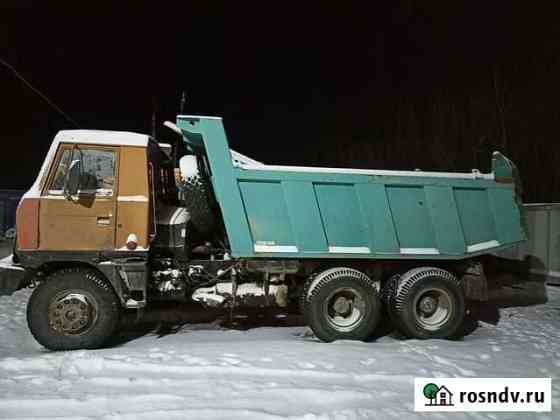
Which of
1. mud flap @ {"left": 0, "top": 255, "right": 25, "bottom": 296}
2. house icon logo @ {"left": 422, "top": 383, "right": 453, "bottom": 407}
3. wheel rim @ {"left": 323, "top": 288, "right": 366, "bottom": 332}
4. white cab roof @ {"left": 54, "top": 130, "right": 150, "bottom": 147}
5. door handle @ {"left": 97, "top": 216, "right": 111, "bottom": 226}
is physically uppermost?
white cab roof @ {"left": 54, "top": 130, "right": 150, "bottom": 147}

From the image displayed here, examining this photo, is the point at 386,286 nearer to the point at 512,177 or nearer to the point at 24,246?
the point at 512,177

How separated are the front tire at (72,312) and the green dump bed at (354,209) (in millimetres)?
1722

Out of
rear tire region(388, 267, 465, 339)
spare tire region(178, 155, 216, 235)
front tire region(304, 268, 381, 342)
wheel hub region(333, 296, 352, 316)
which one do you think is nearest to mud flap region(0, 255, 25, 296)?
spare tire region(178, 155, 216, 235)

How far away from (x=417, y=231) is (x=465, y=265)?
3.15 feet

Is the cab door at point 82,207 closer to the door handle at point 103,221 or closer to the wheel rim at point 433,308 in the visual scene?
the door handle at point 103,221

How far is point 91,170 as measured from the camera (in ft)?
17.1

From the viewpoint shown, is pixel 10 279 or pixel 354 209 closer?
pixel 10 279

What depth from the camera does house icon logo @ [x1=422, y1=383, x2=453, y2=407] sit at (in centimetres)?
380

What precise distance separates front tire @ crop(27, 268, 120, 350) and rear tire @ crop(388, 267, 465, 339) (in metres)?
3.67

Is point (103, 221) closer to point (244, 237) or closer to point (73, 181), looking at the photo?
point (73, 181)

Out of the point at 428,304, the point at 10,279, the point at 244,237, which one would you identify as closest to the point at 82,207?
the point at 10,279

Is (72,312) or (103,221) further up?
(103,221)

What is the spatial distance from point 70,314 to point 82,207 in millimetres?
1294

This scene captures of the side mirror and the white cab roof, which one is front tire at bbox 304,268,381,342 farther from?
the side mirror
